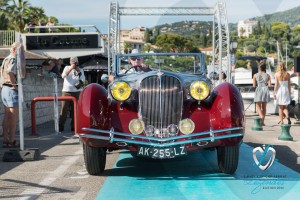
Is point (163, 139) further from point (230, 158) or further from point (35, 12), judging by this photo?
point (35, 12)

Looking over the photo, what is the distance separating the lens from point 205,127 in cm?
613

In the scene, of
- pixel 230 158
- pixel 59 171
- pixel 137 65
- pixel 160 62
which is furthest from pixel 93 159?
pixel 160 62

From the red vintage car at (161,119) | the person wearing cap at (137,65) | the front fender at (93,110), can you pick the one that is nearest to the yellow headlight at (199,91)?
the red vintage car at (161,119)

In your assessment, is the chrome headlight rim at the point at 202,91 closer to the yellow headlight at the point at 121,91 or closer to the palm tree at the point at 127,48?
the yellow headlight at the point at 121,91

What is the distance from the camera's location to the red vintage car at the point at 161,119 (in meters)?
5.97

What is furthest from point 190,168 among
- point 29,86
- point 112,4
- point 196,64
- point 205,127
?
point 112,4

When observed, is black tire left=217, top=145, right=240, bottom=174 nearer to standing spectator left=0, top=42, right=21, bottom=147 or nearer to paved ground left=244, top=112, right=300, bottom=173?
paved ground left=244, top=112, right=300, bottom=173

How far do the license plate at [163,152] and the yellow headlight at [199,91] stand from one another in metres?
0.75

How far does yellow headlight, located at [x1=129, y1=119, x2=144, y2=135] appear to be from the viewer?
6.12 m

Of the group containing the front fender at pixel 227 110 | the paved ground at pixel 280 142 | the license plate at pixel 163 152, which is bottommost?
the paved ground at pixel 280 142

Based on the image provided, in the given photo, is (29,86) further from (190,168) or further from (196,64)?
(190,168)

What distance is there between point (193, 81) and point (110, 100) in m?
1.15

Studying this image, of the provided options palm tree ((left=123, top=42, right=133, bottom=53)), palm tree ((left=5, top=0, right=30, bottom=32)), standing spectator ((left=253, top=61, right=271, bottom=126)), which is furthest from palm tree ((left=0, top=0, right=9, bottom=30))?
standing spectator ((left=253, top=61, right=271, bottom=126))

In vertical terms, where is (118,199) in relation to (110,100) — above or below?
below
